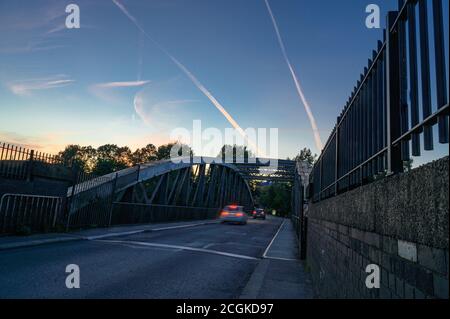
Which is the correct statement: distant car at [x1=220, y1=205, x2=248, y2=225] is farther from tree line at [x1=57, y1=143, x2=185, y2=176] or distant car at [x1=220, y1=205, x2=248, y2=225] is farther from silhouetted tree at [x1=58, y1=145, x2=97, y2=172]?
silhouetted tree at [x1=58, y1=145, x2=97, y2=172]

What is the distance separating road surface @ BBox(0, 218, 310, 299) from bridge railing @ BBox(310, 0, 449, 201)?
336 centimetres

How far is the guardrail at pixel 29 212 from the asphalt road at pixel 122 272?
2.20 meters

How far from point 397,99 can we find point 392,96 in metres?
0.05

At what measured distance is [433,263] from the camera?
5.28ft

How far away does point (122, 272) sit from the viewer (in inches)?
249

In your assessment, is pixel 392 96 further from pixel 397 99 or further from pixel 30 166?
pixel 30 166

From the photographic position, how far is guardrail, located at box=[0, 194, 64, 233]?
10.2 m

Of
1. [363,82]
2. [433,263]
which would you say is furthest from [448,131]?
[363,82]

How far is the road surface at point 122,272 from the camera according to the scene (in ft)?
16.1

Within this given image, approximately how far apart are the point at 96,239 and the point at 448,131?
11.6 metres

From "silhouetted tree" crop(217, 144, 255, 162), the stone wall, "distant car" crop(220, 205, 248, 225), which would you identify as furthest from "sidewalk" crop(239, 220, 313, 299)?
"silhouetted tree" crop(217, 144, 255, 162)

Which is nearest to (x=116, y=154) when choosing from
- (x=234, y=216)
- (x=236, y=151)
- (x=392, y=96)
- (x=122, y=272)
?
(x=236, y=151)

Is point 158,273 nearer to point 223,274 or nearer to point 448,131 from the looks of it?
point 223,274

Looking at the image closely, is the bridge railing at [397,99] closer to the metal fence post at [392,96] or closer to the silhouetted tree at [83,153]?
the metal fence post at [392,96]
